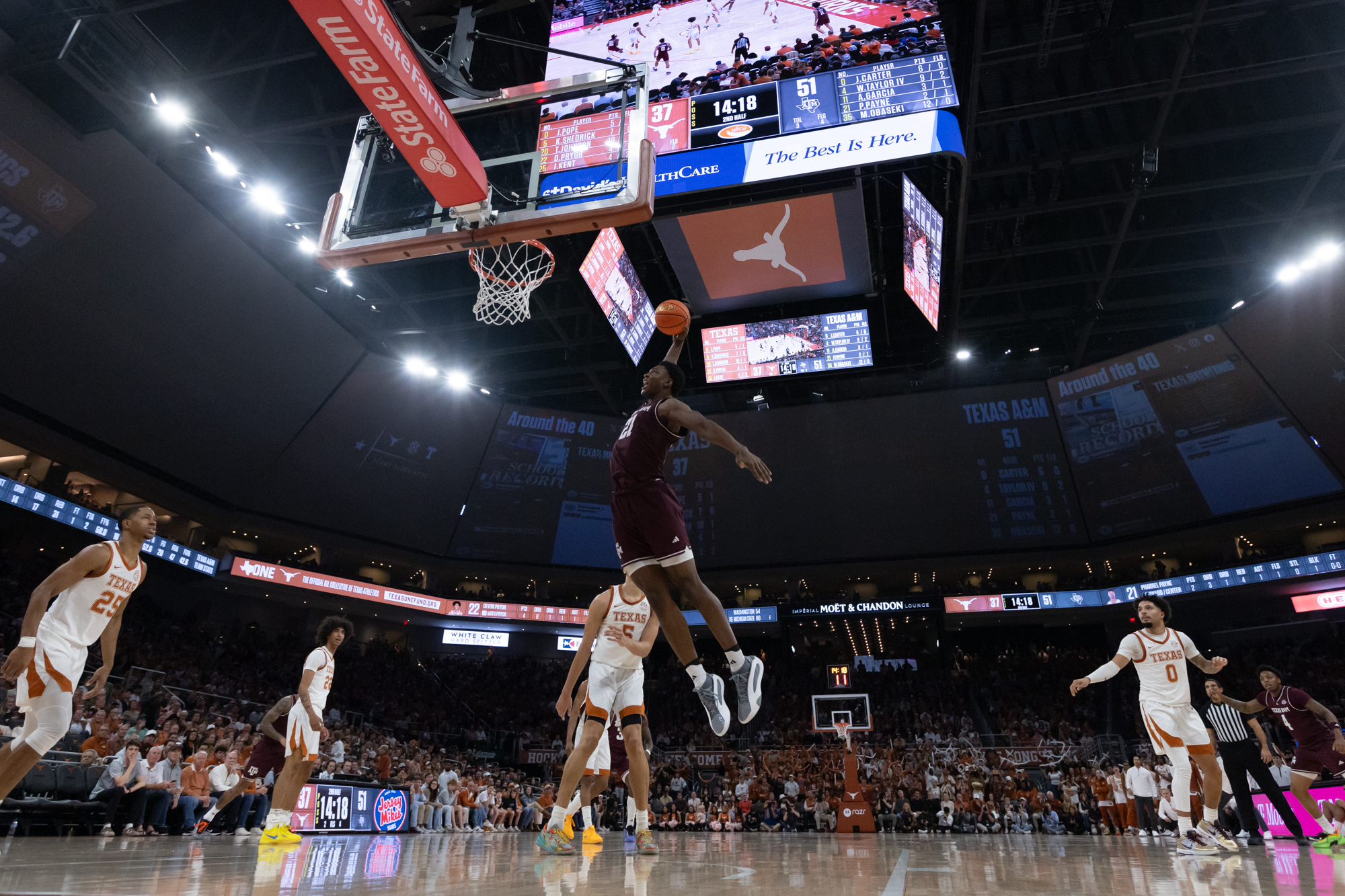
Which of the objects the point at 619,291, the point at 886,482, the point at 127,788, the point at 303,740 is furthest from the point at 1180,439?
the point at 127,788

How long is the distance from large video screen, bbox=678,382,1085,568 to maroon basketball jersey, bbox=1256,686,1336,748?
1420cm

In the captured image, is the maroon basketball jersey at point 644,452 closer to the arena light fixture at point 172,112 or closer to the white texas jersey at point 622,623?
the white texas jersey at point 622,623

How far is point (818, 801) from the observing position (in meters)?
15.7

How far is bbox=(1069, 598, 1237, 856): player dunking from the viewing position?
17.9 ft

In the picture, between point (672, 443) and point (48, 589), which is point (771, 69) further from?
point (48, 589)

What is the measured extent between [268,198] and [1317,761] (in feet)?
51.9

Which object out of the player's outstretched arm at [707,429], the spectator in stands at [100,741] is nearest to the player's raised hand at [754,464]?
the player's outstretched arm at [707,429]

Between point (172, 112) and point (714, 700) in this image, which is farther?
point (172, 112)

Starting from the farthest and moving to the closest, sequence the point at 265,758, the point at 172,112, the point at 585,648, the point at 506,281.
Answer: the point at 172,112 → the point at 506,281 → the point at 265,758 → the point at 585,648

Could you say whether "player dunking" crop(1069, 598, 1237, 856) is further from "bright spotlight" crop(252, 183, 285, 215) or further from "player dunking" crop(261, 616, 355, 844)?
"bright spotlight" crop(252, 183, 285, 215)

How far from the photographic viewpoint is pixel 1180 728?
18.5ft

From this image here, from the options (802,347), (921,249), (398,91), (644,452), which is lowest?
(644,452)

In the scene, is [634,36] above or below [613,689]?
above

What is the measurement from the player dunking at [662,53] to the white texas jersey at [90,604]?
308 inches
